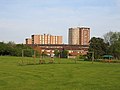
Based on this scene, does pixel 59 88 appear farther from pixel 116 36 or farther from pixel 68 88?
pixel 116 36

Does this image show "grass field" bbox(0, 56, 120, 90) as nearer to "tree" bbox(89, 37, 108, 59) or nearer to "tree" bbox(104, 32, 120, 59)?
"tree" bbox(89, 37, 108, 59)

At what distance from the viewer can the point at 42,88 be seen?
59.8 feet

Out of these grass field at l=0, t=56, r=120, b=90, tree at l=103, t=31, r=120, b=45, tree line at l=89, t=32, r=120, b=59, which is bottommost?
grass field at l=0, t=56, r=120, b=90

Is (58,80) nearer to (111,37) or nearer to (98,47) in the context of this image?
(98,47)

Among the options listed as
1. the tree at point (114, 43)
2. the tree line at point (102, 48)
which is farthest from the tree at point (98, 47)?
the tree at point (114, 43)

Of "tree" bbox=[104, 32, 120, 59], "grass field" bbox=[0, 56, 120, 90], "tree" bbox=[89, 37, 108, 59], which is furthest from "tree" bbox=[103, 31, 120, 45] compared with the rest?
"grass field" bbox=[0, 56, 120, 90]

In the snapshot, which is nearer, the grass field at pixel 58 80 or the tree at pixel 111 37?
the grass field at pixel 58 80

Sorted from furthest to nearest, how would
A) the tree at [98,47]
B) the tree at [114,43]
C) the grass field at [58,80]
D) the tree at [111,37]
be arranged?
1. the tree at [111,37]
2. the tree at [114,43]
3. the tree at [98,47]
4. the grass field at [58,80]

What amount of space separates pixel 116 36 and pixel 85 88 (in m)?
117

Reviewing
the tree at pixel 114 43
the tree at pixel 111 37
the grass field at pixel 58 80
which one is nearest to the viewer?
the grass field at pixel 58 80

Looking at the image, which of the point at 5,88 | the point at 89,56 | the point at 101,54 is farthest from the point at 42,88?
the point at 101,54

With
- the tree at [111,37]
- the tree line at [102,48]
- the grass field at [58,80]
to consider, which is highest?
the tree at [111,37]

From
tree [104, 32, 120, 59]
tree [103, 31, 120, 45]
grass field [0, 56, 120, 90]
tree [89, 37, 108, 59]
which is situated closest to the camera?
grass field [0, 56, 120, 90]

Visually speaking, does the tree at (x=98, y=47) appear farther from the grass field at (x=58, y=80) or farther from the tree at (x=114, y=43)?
the grass field at (x=58, y=80)
